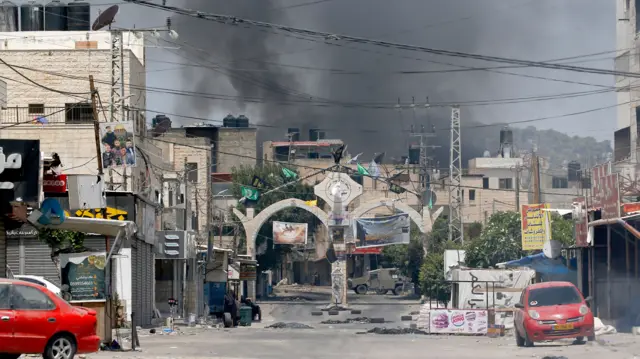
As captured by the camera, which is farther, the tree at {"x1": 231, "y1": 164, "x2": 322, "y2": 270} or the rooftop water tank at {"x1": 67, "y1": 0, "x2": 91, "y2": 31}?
the tree at {"x1": 231, "y1": 164, "x2": 322, "y2": 270}

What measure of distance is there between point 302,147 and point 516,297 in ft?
268

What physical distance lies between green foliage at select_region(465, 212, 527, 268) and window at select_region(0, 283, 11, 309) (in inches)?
1982

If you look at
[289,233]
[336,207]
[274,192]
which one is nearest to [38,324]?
[336,207]

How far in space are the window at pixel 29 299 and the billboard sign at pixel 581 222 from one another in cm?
2527

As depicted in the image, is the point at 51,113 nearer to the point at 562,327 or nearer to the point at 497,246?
the point at 497,246

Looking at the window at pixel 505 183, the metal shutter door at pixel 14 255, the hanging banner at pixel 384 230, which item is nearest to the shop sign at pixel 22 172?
the metal shutter door at pixel 14 255

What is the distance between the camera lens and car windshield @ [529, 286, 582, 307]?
31.2 meters

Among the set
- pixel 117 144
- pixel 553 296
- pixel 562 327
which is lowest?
pixel 562 327

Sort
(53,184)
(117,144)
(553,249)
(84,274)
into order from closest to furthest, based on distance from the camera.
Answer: (53,184) → (84,274) → (553,249) → (117,144)

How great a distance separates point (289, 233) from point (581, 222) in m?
47.8

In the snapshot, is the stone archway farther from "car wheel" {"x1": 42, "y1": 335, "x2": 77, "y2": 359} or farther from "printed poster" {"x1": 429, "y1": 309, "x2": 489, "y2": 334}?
"car wheel" {"x1": 42, "y1": 335, "x2": 77, "y2": 359}

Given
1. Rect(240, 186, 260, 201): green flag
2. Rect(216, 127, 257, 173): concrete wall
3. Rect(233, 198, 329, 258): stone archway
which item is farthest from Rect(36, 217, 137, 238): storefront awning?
Rect(216, 127, 257, 173): concrete wall

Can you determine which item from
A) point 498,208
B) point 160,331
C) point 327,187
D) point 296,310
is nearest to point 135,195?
point 160,331

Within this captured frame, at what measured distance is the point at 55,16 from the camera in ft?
219
